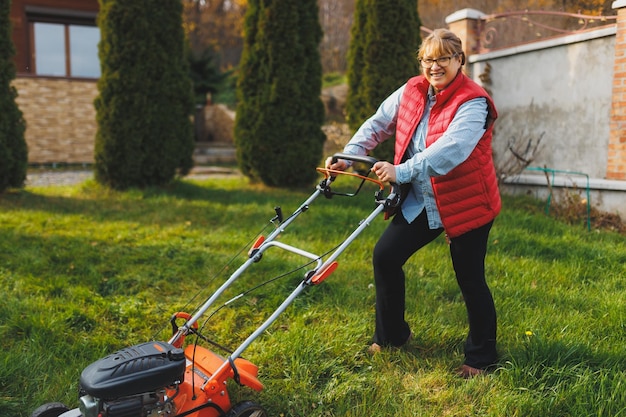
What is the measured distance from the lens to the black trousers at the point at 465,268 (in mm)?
3037

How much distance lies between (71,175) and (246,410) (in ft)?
31.6

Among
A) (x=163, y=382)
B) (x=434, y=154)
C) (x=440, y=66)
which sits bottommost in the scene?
(x=163, y=382)

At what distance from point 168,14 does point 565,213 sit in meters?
5.48

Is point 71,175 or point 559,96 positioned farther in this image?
point 71,175

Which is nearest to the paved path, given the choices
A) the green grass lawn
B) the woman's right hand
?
the green grass lawn

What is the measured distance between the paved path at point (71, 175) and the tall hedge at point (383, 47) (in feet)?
12.9

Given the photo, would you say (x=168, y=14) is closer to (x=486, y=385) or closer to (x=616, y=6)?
(x=616, y=6)

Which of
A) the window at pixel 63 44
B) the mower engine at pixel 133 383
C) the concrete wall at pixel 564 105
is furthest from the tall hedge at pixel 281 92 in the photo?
the window at pixel 63 44

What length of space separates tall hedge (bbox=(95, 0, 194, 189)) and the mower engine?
226 inches

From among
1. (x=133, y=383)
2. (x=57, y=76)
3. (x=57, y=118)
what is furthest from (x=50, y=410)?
(x=57, y=76)

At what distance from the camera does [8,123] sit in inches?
280

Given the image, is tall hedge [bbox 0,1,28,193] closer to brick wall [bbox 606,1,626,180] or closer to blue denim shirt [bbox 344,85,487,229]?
blue denim shirt [bbox 344,85,487,229]

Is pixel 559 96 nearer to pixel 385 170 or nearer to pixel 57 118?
pixel 385 170

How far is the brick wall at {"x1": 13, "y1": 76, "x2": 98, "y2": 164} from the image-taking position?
42.7 feet
